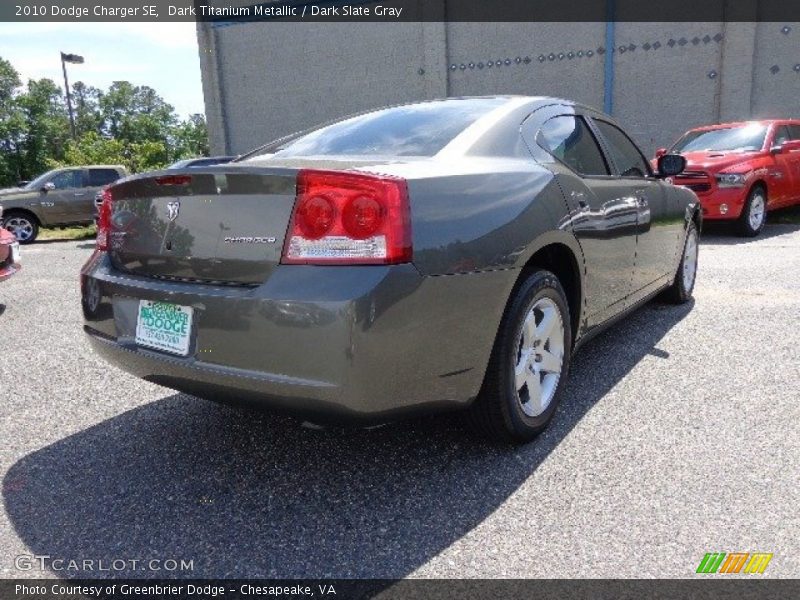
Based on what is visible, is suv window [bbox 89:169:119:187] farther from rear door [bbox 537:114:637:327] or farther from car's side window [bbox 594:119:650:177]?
rear door [bbox 537:114:637:327]

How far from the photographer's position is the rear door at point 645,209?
368 cm

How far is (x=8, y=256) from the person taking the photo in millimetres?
5652

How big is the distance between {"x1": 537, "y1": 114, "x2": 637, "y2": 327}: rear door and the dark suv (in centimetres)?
1303

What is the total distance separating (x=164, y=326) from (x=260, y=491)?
2.36 feet

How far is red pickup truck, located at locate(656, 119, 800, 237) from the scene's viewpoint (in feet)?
28.1

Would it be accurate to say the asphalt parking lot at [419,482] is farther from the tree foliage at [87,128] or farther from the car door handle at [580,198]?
the tree foliage at [87,128]

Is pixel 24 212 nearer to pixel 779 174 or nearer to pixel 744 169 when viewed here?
pixel 744 169

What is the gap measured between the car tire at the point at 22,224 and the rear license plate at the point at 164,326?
43.5 ft

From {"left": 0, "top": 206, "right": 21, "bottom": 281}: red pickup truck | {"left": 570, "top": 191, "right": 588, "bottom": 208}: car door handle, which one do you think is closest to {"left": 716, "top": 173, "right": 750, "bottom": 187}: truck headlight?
{"left": 570, "top": 191, "right": 588, "bottom": 208}: car door handle

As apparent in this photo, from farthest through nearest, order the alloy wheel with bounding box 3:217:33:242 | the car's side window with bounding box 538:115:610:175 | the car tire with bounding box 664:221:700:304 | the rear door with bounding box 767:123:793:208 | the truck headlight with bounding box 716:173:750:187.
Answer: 1. the alloy wheel with bounding box 3:217:33:242
2. the rear door with bounding box 767:123:793:208
3. the truck headlight with bounding box 716:173:750:187
4. the car tire with bounding box 664:221:700:304
5. the car's side window with bounding box 538:115:610:175

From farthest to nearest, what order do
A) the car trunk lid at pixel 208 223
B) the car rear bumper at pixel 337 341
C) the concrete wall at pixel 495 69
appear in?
the concrete wall at pixel 495 69
the car trunk lid at pixel 208 223
the car rear bumper at pixel 337 341

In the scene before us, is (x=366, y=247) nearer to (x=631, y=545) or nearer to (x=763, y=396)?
(x=631, y=545)

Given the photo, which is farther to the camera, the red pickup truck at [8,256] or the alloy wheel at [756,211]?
the alloy wheel at [756,211]

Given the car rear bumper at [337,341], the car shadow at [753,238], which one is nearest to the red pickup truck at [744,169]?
the car shadow at [753,238]
